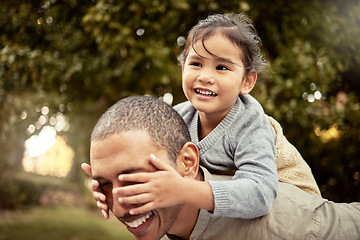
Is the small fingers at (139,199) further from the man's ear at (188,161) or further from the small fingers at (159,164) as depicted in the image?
the man's ear at (188,161)

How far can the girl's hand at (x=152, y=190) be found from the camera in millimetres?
1450

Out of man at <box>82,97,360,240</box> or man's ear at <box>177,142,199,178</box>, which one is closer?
man at <box>82,97,360,240</box>

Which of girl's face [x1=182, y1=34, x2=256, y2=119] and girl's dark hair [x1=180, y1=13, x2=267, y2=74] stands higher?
girl's dark hair [x1=180, y1=13, x2=267, y2=74]

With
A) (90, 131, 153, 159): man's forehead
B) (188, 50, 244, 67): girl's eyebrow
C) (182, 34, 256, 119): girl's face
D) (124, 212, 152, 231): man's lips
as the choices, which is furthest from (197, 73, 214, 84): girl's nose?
(124, 212, 152, 231): man's lips

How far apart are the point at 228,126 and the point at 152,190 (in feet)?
2.60

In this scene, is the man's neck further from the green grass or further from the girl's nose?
the green grass

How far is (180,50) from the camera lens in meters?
4.34

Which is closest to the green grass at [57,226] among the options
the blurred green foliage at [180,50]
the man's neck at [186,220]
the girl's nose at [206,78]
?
the blurred green foliage at [180,50]

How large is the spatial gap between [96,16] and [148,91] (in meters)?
1.40

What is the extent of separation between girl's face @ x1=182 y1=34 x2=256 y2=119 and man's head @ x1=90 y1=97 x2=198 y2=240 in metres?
0.33

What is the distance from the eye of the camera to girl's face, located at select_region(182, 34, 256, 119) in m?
2.07

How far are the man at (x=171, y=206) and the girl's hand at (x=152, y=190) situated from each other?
3 centimetres

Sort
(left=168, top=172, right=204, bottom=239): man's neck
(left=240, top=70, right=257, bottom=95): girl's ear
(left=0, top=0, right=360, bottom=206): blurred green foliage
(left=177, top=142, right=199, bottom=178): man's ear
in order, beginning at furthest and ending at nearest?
(left=0, top=0, right=360, bottom=206): blurred green foliage, (left=240, top=70, right=257, bottom=95): girl's ear, (left=168, top=172, right=204, bottom=239): man's neck, (left=177, top=142, right=199, bottom=178): man's ear

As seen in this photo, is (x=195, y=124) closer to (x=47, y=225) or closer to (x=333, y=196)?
(x=333, y=196)
